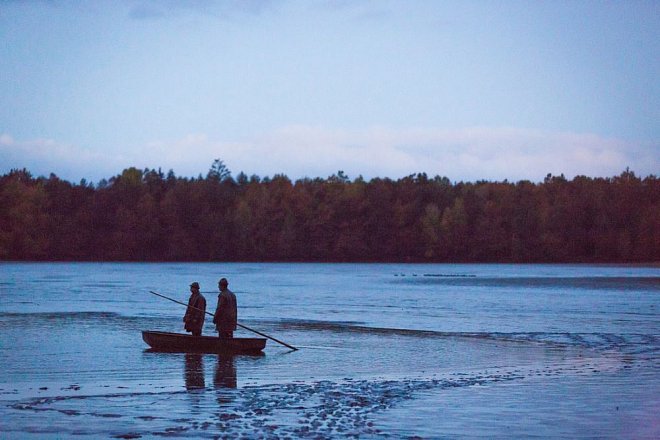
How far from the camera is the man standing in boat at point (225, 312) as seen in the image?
2431 centimetres

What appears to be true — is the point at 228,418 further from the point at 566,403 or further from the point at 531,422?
the point at 566,403

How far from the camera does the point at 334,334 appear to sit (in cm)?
3192

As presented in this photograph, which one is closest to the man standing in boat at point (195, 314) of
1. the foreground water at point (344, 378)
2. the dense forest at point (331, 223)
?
the foreground water at point (344, 378)

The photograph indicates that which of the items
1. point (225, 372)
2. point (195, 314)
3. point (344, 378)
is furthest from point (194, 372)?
point (195, 314)

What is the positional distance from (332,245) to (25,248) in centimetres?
5073

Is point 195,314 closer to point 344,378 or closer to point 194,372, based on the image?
point 194,372

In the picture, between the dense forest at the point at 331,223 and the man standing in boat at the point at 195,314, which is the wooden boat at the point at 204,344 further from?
the dense forest at the point at 331,223

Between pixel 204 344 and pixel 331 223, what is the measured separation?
145 meters

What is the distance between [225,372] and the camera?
836 inches

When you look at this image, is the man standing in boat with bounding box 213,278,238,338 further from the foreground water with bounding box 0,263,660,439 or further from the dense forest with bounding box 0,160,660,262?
the dense forest with bounding box 0,160,660,262

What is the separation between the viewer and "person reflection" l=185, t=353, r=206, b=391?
1905 cm

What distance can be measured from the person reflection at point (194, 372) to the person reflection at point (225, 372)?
30 centimetres

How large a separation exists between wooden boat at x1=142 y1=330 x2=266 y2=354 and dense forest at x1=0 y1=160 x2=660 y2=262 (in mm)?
138740

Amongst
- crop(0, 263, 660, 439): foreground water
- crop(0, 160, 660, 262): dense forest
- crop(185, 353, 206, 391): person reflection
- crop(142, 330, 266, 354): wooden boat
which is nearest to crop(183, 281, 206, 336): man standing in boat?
crop(142, 330, 266, 354): wooden boat
